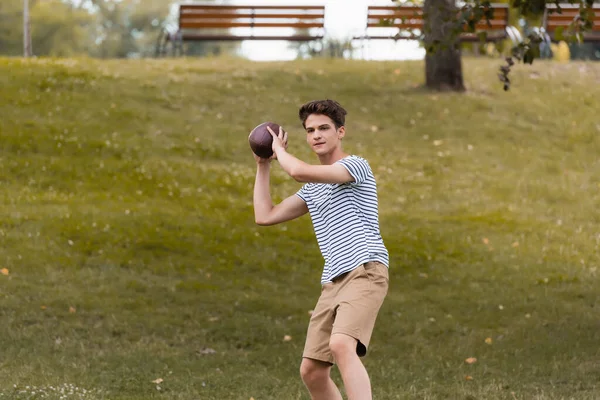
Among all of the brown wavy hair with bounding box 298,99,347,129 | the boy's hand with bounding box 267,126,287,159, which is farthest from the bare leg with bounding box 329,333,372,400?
the brown wavy hair with bounding box 298,99,347,129

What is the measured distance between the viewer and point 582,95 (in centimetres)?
1952

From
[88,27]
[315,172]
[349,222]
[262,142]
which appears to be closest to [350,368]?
[349,222]

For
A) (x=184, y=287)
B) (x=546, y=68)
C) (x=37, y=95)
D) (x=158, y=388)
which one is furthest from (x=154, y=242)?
(x=546, y=68)

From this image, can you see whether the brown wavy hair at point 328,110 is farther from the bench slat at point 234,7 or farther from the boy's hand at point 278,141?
the bench slat at point 234,7

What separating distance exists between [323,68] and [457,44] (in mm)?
10487

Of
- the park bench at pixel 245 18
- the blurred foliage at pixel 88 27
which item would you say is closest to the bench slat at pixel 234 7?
the park bench at pixel 245 18

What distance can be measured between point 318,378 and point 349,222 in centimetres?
90

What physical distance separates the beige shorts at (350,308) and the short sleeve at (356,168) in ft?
1.55

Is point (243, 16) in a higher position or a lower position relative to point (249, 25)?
higher

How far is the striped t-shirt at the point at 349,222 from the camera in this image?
16.0 ft

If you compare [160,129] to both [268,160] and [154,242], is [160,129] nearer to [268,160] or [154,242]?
[154,242]

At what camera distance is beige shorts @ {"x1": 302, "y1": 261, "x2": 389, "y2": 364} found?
4.76 m

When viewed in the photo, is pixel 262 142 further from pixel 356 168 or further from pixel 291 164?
→ pixel 356 168

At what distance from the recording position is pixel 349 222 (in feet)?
16.1
